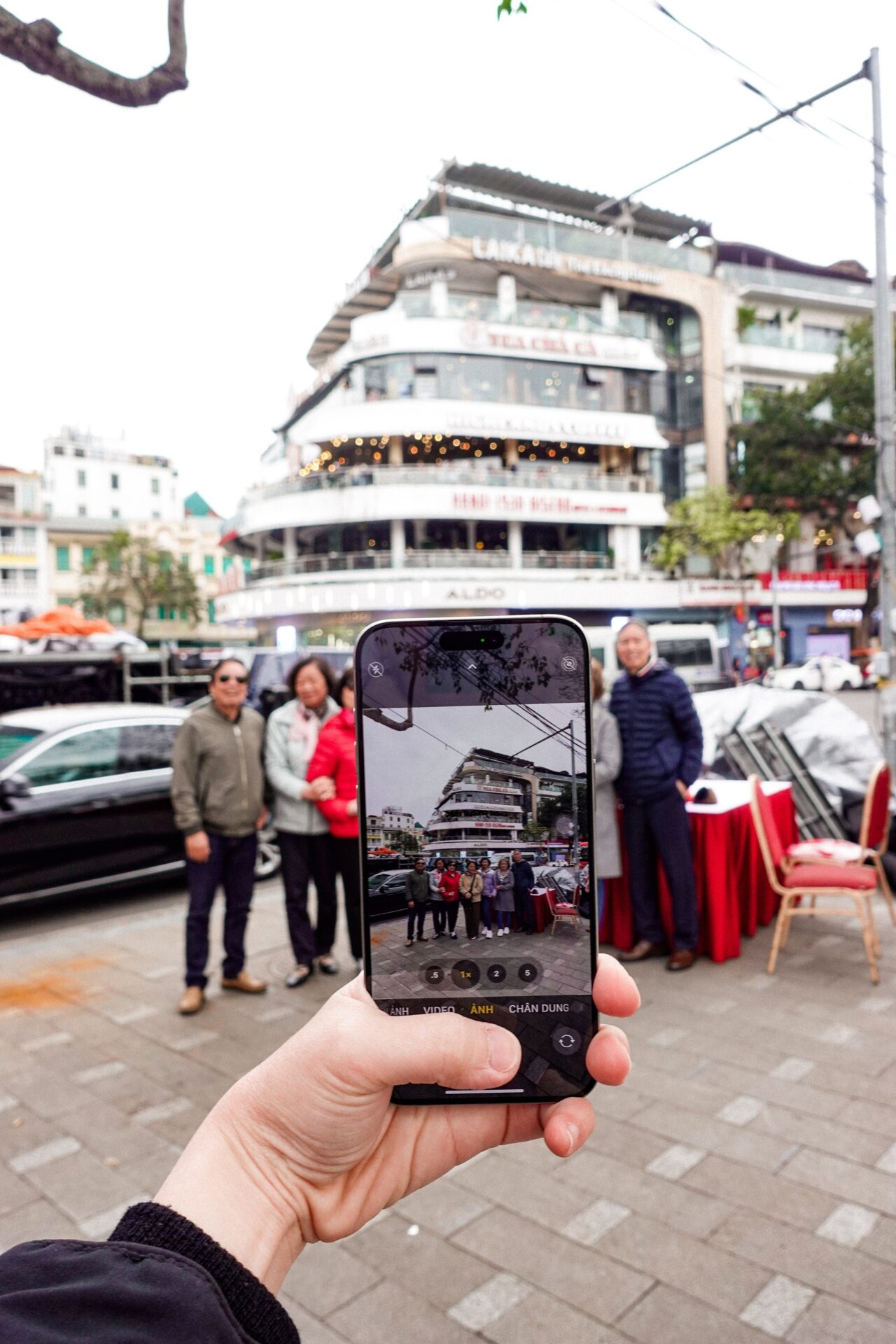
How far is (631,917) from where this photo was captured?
19.5 ft

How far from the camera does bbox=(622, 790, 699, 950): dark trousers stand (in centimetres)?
539

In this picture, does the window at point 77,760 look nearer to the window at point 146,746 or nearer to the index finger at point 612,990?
the window at point 146,746

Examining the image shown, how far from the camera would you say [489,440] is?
35156mm

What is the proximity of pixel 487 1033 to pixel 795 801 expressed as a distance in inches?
268

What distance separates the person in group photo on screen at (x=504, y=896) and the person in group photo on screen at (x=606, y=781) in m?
3.87

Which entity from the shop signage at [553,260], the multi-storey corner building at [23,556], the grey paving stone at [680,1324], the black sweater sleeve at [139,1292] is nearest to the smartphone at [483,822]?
the black sweater sleeve at [139,1292]

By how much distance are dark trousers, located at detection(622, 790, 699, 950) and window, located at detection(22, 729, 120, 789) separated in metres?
4.58

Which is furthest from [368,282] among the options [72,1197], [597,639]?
[72,1197]

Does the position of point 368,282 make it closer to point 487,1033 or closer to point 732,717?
point 732,717

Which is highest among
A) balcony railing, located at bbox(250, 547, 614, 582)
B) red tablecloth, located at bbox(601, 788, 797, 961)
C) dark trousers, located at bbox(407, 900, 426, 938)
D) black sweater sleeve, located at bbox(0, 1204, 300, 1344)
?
balcony railing, located at bbox(250, 547, 614, 582)

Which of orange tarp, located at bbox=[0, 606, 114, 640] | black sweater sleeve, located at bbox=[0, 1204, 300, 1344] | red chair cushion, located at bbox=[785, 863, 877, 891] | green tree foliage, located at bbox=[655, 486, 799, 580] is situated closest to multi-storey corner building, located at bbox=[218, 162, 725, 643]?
green tree foliage, located at bbox=[655, 486, 799, 580]

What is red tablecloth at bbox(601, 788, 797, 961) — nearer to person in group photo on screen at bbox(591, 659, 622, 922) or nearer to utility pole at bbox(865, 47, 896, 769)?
person in group photo on screen at bbox(591, 659, 622, 922)

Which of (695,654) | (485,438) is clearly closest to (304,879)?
(695,654)

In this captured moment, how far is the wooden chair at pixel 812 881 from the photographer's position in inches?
204
